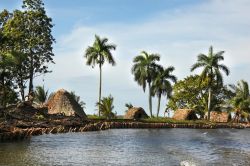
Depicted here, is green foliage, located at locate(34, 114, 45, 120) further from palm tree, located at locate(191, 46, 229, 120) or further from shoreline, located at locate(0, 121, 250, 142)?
palm tree, located at locate(191, 46, 229, 120)

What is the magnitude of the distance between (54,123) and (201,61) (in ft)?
131

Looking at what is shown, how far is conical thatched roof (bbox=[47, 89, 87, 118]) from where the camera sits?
54.2 metres

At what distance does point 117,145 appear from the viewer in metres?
28.6

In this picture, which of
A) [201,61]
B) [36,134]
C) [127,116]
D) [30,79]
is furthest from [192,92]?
[36,134]

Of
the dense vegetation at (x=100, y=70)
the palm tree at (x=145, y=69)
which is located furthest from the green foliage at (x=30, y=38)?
the palm tree at (x=145, y=69)

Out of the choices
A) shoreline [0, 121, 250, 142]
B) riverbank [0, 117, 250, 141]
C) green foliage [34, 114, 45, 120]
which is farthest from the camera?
green foliage [34, 114, 45, 120]

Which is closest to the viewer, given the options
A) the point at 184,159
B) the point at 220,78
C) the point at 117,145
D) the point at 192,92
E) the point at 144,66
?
the point at 184,159

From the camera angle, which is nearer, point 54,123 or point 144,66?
point 54,123

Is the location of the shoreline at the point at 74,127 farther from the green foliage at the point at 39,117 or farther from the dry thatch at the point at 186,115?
the dry thatch at the point at 186,115

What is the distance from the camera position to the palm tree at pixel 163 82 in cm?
8162

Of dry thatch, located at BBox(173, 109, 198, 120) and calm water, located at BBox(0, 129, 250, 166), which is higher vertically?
dry thatch, located at BBox(173, 109, 198, 120)

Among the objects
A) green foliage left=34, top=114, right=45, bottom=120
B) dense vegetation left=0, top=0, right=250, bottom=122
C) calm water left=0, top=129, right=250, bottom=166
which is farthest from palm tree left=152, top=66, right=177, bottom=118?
calm water left=0, top=129, right=250, bottom=166

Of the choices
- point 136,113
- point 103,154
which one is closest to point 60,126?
point 103,154

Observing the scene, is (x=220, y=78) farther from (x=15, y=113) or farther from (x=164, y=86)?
(x=15, y=113)
